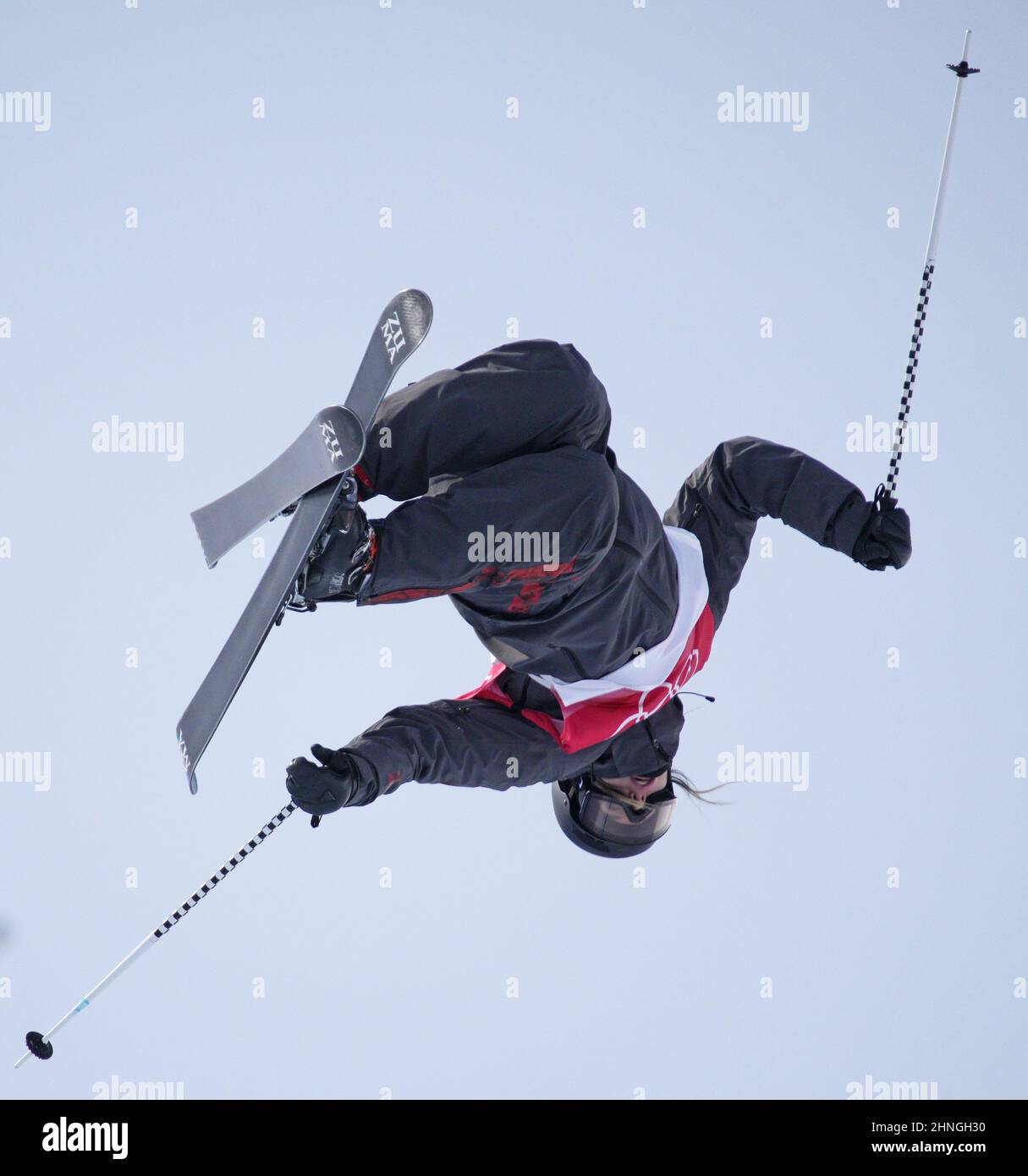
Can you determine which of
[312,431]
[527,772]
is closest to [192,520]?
[312,431]

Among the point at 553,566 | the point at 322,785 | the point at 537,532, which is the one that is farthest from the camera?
the point at 322,785

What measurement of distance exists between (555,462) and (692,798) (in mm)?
1905

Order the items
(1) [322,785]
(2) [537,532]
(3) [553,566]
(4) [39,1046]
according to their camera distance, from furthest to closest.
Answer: (4) [39,1046]
(1) [322,785]
(3) [553,566]
(2) [537,532]

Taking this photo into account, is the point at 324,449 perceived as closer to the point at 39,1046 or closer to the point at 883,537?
the point at 883,537

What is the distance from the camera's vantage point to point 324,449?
2.88 metres

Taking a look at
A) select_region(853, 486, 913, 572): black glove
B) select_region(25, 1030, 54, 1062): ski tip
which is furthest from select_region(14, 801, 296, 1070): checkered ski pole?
select_region(853, 486, 913, 572): black glove

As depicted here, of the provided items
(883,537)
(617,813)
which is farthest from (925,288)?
(617,813)

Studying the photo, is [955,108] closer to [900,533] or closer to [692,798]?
[900,533]

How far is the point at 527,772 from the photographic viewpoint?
3922 mm

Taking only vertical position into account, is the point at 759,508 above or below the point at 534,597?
above

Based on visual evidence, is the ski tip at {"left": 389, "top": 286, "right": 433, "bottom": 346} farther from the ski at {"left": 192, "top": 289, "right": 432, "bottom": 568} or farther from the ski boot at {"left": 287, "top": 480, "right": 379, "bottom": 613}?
the ski boot at {"left": 287, "top": 480, "right": 379, "bottom": 613}

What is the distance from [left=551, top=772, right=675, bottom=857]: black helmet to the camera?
14.4 ft

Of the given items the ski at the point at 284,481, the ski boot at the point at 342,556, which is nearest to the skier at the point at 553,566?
the ski boot at the point at 342,556

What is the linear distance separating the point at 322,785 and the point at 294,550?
768mm
